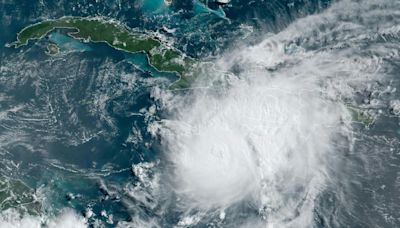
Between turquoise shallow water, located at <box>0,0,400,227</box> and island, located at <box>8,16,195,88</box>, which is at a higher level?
island, located at <box>8,16,195,88</box>

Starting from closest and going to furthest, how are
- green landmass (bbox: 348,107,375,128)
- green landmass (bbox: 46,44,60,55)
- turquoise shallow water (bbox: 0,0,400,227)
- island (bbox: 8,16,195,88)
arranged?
turquoise shallow water (bbox: 0,0,400,227), green landmass (bbox: 348,107,375,128), island (bbox: 8,16,195,88), green landmass (bbox: 46,44,60,55)

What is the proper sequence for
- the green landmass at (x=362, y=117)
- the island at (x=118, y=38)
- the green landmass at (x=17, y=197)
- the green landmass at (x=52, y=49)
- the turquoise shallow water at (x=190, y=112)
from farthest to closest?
the green landmass at (x=52, y=49)
the island at (x=118, y=38)
the green landmass at (x=17, y=197)
the green landmass at (x=362, y=117)
the turquoise shallow water at (x=190, y=112)

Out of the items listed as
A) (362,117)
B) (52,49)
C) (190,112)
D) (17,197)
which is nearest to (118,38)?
(52,49)

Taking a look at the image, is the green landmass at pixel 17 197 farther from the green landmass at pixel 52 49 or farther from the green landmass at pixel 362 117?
the green landmass at pixel 362 117

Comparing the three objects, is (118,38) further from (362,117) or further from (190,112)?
(362,117)

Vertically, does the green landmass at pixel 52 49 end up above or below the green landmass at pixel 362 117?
above

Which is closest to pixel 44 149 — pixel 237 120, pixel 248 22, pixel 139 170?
pixel 139 170

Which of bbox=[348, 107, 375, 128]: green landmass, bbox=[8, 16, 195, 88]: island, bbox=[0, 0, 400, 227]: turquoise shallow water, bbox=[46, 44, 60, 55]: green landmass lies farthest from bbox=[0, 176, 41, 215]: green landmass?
bbox=[348, 107, 375, 128]: green landmass

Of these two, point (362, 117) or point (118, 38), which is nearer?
point (362, 117)

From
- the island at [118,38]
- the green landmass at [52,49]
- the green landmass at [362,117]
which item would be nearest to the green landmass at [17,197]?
the green landmass at [52,49]

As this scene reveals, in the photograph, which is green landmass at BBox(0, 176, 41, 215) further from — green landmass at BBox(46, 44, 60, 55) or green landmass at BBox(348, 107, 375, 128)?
green landmass at BBox(348, 107, 375, 128)
